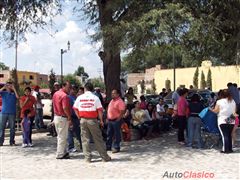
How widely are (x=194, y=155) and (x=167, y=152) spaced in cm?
77

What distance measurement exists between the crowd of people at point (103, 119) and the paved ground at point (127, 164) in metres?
0.41

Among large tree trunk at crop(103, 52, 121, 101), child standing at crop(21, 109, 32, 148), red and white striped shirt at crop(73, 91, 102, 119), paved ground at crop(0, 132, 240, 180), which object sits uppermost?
large tree trunk at crop(103, 52, 121, 101)

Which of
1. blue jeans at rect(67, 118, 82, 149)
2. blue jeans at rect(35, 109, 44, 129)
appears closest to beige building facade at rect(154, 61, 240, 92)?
blue jeans at rect(35, 109, 44, 129)

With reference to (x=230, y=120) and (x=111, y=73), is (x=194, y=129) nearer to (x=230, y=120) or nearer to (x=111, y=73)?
(x=230, y=120)

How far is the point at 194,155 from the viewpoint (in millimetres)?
11281

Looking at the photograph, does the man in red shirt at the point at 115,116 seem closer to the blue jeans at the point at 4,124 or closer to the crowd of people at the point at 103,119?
the crowd of people at the point at 103,119

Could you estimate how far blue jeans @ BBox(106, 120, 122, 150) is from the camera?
1170cm

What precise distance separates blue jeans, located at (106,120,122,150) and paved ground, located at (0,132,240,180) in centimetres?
31

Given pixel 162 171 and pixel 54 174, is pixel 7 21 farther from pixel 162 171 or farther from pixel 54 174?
pixel 162 171

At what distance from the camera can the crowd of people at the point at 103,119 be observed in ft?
34.7

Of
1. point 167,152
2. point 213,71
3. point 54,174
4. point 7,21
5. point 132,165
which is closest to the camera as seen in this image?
point 54,174

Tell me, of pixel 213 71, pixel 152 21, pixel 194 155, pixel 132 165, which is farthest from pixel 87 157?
pixel 213 71

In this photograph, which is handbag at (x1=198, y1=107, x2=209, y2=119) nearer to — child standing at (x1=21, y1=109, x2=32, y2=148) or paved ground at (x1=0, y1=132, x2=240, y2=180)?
paved ground at (x1=0, y1=132, x2=240, y2=180)

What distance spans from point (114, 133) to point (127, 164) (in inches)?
79.7
